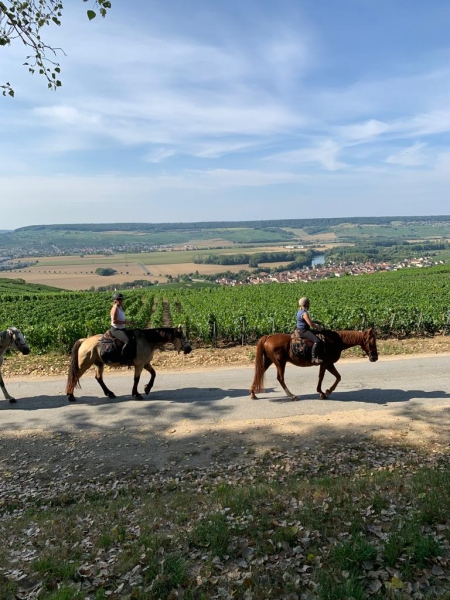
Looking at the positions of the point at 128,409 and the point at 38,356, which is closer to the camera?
the point at 128,409

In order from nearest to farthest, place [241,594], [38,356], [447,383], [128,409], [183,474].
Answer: [241,594] → [183,474] → [128,409] → [447,383] → [38,356]

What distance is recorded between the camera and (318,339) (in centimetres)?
1041

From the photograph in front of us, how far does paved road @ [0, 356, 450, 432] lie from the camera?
9578 mm

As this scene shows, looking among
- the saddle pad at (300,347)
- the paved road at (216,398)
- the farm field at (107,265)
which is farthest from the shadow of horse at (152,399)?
the farm field at (107,265)

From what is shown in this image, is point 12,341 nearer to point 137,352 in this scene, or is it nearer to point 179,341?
point 137,352

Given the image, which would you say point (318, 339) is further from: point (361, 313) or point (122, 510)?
point (361, 313)

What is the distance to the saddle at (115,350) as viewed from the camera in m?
10.6

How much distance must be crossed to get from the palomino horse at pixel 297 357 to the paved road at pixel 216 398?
1.48 feet

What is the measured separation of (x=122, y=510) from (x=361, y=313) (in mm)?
18067

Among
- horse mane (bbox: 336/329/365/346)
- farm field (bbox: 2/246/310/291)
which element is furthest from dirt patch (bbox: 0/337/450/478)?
farm field (bbox: 2/246/310/291)

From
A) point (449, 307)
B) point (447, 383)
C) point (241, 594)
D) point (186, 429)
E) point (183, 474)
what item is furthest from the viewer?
point (449, 307)

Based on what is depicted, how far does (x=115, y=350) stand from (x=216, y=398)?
3.00 metres

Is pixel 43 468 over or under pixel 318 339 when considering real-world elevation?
under

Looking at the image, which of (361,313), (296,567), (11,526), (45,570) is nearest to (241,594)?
(296,567)
